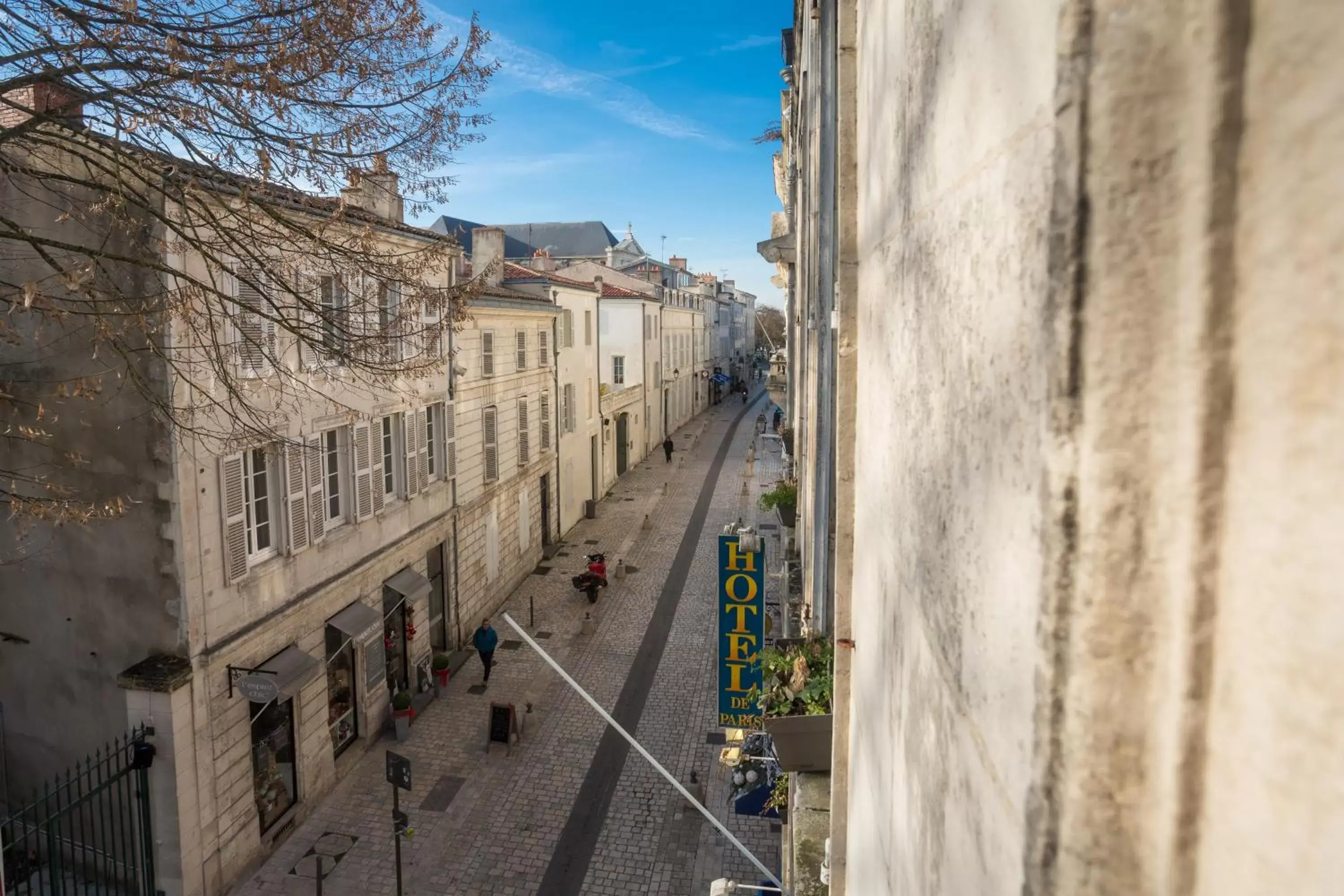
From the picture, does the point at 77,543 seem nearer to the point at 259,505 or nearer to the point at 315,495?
the point at 259,505

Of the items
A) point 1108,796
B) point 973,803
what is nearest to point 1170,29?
point 1108,796

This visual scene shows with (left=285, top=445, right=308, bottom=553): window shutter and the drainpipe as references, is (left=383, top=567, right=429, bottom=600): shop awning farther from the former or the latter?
the drainpipe

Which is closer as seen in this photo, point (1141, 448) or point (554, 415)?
point (1141, 448)

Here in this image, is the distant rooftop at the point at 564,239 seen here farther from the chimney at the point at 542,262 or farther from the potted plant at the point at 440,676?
the potted plant at the point at 440,676

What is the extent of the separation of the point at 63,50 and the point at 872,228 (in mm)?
6524

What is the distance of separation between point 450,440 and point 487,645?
433 centimetres

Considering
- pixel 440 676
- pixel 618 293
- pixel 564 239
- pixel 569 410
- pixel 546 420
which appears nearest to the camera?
pixel 440 676

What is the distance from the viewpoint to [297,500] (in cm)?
1251

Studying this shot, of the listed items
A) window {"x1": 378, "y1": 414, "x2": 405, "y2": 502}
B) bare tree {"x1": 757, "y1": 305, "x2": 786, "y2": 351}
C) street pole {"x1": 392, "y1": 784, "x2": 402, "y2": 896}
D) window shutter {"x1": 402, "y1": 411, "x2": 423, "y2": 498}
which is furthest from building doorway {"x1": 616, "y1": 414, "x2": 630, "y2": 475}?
bare tree {"x1": 757, "y1": 305, "x2": 786, "y2": 351}

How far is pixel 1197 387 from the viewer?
2.55 ft

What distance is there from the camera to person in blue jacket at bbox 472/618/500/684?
17484 mm

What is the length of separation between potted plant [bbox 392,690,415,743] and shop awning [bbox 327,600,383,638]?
5.17 ft

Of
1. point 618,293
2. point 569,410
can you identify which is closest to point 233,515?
point 569,410

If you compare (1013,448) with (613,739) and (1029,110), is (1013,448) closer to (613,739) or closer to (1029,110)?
(1029,110)
